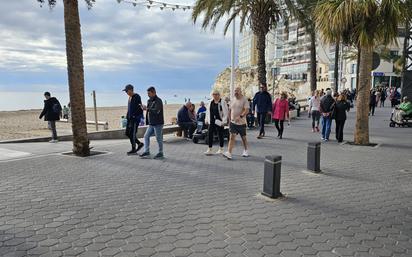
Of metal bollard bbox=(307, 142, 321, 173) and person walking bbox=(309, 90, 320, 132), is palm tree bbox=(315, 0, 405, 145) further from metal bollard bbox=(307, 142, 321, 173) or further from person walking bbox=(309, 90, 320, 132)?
metal bollard bbox=(307, 142, 321, 173)

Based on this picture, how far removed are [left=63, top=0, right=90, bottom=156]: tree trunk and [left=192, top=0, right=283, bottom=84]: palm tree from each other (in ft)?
31.2

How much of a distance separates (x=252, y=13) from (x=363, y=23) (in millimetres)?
7882

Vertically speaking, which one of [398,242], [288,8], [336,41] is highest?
[288,8]

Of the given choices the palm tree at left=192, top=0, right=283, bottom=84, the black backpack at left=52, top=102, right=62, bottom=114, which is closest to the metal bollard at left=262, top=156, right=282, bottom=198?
the black backpack at left=52, top=102, right=62, bottom=114

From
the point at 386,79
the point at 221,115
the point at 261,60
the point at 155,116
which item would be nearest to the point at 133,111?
the point at 155,116

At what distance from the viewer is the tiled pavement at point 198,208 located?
404 centimetres

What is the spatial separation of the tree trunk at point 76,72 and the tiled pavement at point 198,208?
63cm

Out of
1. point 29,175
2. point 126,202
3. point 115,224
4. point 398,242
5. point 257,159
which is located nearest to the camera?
point 398,242

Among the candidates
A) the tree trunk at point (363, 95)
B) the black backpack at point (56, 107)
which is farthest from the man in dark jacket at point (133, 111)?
the tree trunk at point (363, 95)

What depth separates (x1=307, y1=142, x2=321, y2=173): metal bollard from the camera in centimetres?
745

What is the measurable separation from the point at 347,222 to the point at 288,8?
46.7 feet

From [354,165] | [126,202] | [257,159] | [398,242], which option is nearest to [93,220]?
[126,202]

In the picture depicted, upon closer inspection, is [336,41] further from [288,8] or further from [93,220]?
[93,220]

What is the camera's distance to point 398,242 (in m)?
4.21
